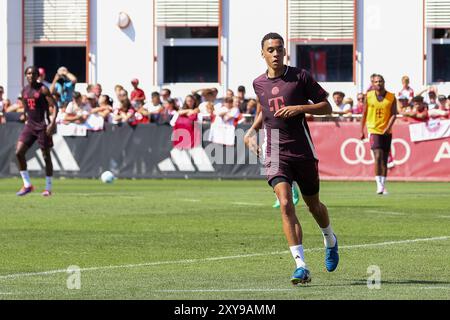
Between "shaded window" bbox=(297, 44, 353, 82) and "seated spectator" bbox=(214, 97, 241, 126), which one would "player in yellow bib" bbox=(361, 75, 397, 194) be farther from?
"shaded window" bbox=(297, 44, 353, 82)

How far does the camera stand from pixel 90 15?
39.3m

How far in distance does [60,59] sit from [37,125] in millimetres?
15073

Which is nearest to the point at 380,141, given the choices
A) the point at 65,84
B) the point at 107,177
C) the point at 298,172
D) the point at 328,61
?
the point at 107,177

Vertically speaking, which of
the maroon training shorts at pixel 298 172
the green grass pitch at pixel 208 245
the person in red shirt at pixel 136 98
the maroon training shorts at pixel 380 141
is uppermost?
the person in red shirt at pixel 136 98

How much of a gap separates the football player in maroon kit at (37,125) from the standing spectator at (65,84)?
9.57 meters

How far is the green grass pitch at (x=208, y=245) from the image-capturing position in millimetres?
11250

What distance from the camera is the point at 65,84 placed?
3556 cm

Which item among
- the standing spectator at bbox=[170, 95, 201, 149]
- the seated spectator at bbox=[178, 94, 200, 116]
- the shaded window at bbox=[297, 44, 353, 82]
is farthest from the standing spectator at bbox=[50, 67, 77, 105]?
the shaded window at bbox=[297, 44, 353, 82]

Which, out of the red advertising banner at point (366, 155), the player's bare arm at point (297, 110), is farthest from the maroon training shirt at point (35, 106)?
the player's bare arm at point (297, 110)

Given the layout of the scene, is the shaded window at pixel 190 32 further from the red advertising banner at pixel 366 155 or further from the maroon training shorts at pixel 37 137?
the maroon training shorts at pixel 37 137

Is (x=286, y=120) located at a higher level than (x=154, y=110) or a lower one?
higher

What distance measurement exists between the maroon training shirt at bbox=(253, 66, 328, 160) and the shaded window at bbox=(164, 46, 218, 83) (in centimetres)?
2669

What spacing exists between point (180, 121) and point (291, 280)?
2068 cm

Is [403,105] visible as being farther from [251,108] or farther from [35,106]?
[35,106]
